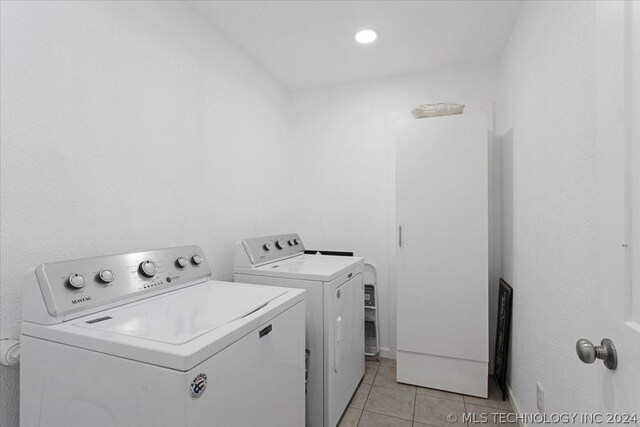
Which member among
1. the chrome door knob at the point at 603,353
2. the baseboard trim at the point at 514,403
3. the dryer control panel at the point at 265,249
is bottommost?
the baseboard trim at the point at 514,403

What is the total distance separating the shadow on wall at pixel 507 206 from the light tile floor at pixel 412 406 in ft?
1.02

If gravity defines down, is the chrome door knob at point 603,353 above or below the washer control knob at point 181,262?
below

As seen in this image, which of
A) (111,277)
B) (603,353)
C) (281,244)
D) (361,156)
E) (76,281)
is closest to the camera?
(603,353)

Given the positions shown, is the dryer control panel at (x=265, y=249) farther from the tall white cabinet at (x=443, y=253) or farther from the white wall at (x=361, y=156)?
the tall white cabinet at (x=443, y=253)

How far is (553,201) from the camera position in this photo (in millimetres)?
1331

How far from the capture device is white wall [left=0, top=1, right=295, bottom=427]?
1.08 m

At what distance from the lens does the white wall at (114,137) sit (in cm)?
108

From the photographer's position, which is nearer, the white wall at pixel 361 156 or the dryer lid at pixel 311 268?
the dryer lid at pixel 311 268

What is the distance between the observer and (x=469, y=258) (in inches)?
83.9

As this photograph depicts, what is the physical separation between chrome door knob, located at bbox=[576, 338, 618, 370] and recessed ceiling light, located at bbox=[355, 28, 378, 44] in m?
2.03

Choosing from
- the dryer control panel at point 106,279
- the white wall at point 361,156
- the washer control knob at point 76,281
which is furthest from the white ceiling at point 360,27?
the washer control knob at point 76,281

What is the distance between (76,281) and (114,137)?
0.68 m

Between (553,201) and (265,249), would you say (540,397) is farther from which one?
(265,249)

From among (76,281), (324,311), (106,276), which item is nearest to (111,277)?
(106,276)
